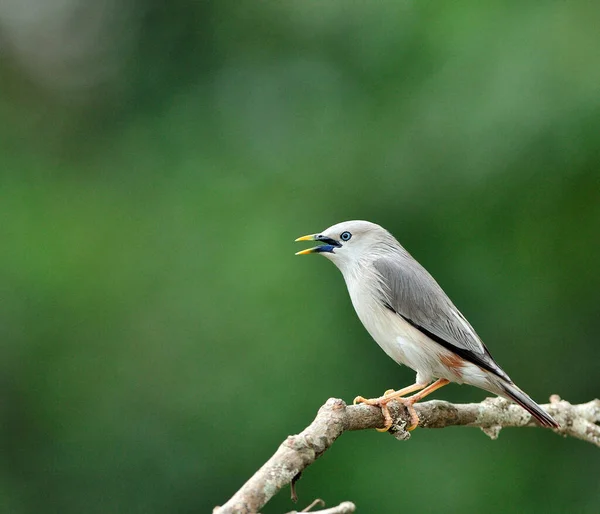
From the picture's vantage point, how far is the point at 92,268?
9.83m

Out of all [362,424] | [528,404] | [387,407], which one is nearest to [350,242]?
[387,407]

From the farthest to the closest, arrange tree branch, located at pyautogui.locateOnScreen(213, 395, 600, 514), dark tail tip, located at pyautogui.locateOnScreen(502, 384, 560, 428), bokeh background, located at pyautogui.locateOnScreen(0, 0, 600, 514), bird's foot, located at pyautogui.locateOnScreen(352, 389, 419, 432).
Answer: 1. bokeh background, located at pyautogui.locateOnScreen(0, 0, 600, 514)
2. dark tail tip, located at pyautogui.locateOnScreen(502, 384, 560, 428)
3. bird's foot, located at pyautogui.locateOnScreen(352, 389, 419, 432)
4. tree branch, located at pyautogui.locateOnScreen(213, 395, 600, 514)

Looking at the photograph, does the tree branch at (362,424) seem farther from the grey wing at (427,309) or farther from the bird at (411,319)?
the grey wing at (427,309)

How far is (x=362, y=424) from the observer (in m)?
3.88

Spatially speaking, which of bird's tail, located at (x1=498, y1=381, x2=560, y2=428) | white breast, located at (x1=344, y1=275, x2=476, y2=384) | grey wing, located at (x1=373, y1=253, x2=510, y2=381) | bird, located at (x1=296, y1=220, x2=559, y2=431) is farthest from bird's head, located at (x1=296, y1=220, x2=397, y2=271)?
bird's tail, located at (x1=498, y1=381, x2=560, y2=428)

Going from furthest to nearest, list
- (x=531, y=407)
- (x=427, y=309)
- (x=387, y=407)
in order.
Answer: (x=427, y=309) < (x=531, y=407) < (x=387, y=407)

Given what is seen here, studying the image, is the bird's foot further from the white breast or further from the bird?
the white breast

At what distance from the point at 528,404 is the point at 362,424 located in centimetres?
94

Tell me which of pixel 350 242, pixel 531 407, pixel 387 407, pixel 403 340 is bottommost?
pixel 531 407

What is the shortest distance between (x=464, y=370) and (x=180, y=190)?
19.4 feet

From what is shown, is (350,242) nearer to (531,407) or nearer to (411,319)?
(411,319)

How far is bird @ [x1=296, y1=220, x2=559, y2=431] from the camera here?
4738 mm

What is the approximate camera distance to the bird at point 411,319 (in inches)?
187

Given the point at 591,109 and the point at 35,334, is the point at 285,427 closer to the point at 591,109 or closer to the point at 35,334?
the point at 35,334
